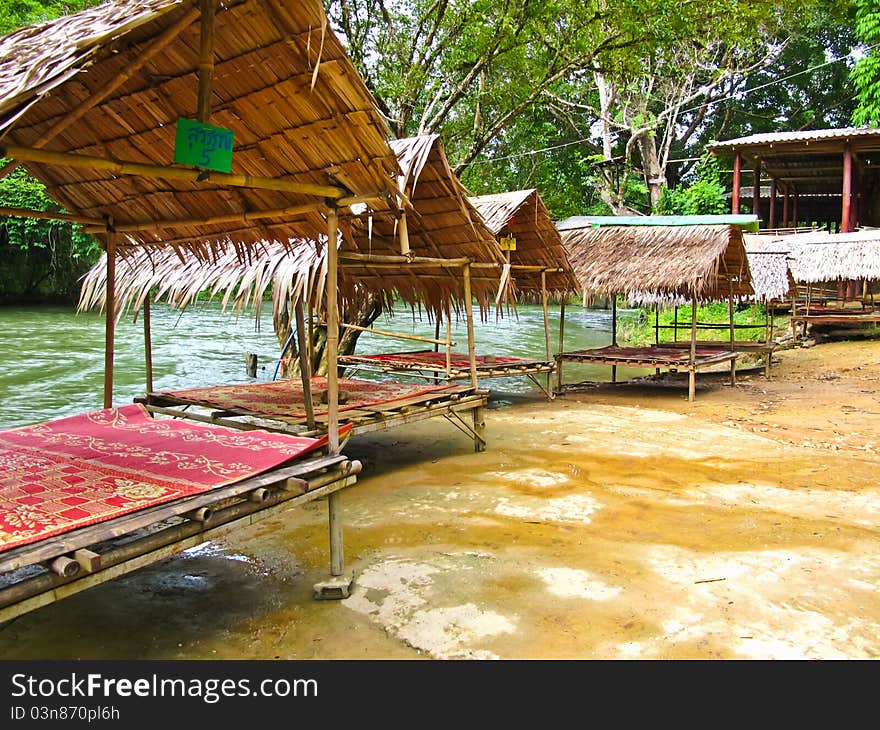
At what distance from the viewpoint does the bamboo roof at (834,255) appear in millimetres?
14039

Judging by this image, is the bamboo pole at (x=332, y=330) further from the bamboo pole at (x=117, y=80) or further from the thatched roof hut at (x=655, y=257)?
the thatched roof hut at (x=655, y=257)

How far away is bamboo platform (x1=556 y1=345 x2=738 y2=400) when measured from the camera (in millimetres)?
9148

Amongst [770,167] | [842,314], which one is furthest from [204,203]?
[770,167]

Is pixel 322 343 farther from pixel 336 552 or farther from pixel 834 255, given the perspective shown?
pixel 834 255

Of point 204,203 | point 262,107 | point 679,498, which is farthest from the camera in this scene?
point 679,498

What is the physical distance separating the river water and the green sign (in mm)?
2892

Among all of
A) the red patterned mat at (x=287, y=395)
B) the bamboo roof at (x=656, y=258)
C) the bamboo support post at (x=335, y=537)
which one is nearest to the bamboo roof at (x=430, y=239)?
the red patterned mat at (x=287, y=395)

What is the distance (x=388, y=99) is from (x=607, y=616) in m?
8.27

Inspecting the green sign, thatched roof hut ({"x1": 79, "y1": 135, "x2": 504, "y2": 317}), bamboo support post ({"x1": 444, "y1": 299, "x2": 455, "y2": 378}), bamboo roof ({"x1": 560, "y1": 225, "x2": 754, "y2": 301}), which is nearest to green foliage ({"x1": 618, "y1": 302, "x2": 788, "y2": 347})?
bamboo roof ({"x1": 560, "y1": 225, "x2": 754, "y2": 301})

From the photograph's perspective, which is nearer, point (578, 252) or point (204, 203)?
point (204, 203)

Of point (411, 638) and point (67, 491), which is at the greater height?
point (67, 491)

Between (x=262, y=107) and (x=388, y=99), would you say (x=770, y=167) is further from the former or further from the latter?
(x=262, y=107)

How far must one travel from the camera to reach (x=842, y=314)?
582 inches

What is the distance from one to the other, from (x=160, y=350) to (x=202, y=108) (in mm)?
13414
